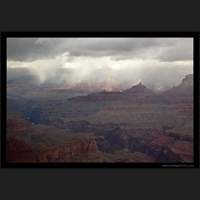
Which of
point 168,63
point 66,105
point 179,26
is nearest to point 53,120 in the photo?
point 66,105

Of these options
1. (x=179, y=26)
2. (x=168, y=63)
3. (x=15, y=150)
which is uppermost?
(x=179, y=26)

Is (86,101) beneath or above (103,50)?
beneath

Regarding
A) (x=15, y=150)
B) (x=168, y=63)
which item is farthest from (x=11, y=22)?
(x=168, y=63)

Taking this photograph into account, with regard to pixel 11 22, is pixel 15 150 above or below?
below

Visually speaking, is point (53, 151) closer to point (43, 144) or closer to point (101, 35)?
point (43, 144)

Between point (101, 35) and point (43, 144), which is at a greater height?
point (101, 35)

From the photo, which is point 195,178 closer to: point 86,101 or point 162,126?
point 162,126

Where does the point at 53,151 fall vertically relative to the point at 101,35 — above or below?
below

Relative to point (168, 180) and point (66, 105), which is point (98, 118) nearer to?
point (66, 105)

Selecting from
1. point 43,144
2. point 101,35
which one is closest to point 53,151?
point 43,144
